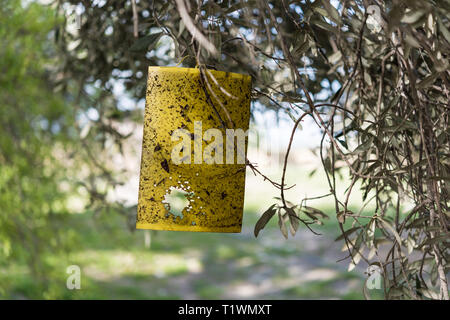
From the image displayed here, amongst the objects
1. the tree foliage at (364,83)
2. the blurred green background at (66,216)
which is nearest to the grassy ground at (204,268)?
the blurred green background at (66,216)

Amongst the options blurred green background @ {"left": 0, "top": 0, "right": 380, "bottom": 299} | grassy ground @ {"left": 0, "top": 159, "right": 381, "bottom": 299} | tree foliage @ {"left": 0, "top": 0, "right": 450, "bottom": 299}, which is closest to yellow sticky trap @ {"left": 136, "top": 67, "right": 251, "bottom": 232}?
tree foliage @ {"left": 0, "top": 0, "right": 450, "bottom": 299}

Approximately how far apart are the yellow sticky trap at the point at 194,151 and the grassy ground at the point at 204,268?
1.63 m

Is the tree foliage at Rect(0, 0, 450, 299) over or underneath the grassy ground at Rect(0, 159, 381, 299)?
over

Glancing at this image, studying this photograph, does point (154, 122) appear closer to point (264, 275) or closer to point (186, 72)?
point (186, 72)

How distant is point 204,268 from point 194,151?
327 centimetres

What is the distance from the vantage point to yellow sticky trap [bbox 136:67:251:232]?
818mm

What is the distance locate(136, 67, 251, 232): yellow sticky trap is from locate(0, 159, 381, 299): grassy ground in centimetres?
163

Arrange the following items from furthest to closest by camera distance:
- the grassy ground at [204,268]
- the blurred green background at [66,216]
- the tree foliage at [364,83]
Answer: the grassy ground at [204,268]
the blurred green background at [66,216]
the tree foliage at [364,83]

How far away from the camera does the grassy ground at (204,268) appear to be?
3072 mm

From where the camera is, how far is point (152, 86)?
2.79 ft

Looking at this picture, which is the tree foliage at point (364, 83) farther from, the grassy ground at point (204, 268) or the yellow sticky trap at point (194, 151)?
the grassy ground at point (204, 268)

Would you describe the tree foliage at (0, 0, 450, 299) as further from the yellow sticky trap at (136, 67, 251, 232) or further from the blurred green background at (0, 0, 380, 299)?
the blurred green background at (0, 0, 380, 299)
